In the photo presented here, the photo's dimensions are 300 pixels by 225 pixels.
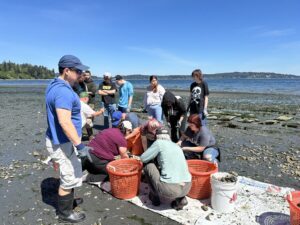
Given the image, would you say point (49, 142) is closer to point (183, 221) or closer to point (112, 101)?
point (183, 221)

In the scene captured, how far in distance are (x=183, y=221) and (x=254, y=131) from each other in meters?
7.89

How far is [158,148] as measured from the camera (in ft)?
14.2

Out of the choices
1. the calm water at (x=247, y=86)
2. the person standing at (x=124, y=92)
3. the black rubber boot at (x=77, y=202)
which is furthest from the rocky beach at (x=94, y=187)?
the calm water at (x=247, y=86)

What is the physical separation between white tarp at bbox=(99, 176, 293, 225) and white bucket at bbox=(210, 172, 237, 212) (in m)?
0.10

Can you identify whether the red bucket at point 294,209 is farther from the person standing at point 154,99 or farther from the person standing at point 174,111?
the person standing at point 154,99

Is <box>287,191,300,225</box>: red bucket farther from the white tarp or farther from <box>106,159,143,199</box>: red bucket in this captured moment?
<box>106,159,143,199</box>: red bucket

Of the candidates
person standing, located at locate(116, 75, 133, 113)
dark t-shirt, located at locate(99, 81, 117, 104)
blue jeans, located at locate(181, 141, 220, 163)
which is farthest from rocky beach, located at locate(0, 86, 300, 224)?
person standing, located at locate(116, 75, 133, 113)

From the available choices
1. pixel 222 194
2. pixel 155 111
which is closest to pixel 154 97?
pixel 155 111

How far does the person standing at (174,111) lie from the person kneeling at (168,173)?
8.23ft

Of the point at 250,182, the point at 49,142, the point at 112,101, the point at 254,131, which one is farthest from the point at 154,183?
the point at 254,131

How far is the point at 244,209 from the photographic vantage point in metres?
4.32

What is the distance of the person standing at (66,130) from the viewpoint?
3.56 metres

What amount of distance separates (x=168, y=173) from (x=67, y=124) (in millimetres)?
1682

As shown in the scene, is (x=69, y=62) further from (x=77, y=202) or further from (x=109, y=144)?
(x=77, y=202)
